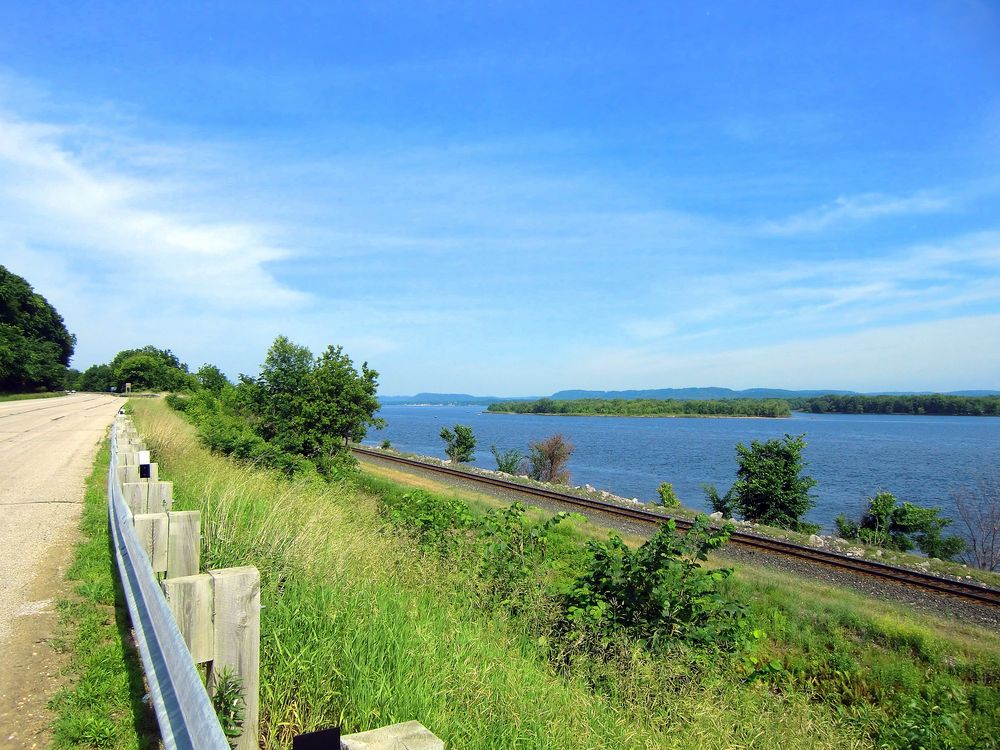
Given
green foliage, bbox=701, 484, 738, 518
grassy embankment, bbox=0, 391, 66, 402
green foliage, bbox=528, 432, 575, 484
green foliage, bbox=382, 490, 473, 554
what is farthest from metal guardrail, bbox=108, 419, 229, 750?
grassy embankment, bbox=0, 391, 66, 402

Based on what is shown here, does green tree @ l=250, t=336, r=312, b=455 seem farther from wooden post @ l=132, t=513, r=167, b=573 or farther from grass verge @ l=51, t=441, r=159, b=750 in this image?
wooden post @ l=132, t=513, r=167, b=573

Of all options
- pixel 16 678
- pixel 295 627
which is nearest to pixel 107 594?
pixel 16 678

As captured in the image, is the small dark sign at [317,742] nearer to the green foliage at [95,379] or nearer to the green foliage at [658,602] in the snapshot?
the green foliage at [658,602]

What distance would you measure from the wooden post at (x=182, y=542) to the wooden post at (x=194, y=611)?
0.84 metres

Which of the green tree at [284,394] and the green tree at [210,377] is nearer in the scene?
the green tree at [284,394]

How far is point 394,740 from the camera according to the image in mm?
1612

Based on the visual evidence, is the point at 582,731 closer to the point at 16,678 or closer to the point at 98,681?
the point at 98,681

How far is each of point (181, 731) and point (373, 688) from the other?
1.62 m

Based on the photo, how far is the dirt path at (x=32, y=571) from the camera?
11.4 ft

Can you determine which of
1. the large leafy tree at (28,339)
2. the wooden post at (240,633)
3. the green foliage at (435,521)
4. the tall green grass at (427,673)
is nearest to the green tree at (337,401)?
the green foliage at (435,521)

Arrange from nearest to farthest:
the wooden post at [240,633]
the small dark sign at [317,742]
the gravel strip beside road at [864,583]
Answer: the small dark sign at [317,742] → the wooden post at [240,633] → the gravel strip beside road at [864,583]

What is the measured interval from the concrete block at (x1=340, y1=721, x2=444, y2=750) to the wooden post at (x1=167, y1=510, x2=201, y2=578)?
2.03 m

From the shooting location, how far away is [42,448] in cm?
→ 1655

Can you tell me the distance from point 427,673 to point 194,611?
4.94ft
